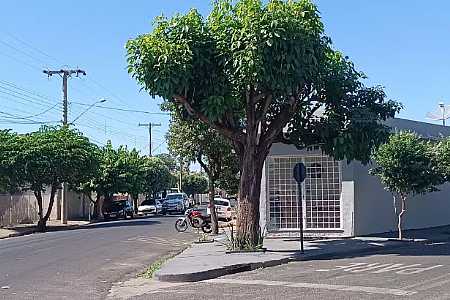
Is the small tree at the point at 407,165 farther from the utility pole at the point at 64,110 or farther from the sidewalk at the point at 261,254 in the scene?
the utility pole at the point at 64,110

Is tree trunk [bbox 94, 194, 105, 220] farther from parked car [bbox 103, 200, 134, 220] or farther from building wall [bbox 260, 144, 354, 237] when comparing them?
building wall [bbox 260, 144, 354, 237]

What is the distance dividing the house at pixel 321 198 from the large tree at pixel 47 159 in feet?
60.1

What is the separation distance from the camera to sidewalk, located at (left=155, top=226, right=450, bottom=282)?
1655cm

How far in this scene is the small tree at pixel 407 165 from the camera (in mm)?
24484

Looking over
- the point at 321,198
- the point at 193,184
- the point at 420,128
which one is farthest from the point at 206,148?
the point at 193,184

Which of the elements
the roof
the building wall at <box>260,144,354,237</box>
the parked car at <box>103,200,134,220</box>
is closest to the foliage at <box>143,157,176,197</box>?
the parked car at <box>103,200,134,220</box>

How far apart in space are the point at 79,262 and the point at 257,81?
303 inches

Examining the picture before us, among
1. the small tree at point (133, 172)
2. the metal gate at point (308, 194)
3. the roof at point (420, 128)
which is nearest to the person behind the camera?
the metal gate at point (308, 194)

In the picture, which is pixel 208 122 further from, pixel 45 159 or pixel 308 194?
pixel 45 159

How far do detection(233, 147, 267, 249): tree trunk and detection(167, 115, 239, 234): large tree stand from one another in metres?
6.07

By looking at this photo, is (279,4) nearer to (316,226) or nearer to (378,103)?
(378,103)

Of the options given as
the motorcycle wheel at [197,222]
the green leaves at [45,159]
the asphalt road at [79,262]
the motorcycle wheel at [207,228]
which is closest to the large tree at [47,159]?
the green leaves at [45,159]

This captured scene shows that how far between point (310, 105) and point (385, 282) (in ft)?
32.5

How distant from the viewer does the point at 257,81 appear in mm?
18359
